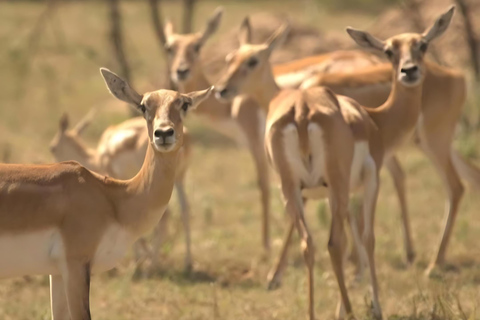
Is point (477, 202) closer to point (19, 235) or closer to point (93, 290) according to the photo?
point (93, 290)

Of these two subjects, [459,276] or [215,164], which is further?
[215,164]

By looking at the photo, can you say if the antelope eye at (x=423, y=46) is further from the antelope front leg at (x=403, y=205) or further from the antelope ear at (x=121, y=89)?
the antelope ear at (x=121, y=89)

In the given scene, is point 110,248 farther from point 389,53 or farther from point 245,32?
point 245,32

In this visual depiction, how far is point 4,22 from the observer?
20875 millimetres

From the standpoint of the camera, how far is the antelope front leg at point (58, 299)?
499 centimetres

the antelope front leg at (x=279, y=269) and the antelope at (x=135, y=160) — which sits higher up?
the antelope at (x=135, y=160)

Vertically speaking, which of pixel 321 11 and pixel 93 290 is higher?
pixel 321 11

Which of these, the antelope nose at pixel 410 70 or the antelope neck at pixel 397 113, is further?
the antelope neck at pixel 397 113

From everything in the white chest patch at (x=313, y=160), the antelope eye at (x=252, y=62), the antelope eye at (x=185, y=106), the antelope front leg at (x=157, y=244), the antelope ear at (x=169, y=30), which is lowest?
the antelope front leg at (x=157, y=244)

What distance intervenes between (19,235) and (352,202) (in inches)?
155

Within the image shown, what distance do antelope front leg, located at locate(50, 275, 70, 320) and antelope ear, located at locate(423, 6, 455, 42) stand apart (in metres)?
3.19

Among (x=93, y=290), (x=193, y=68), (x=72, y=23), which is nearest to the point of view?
(x=93, y=290)

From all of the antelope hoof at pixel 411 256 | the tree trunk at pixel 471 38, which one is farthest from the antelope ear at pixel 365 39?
the tree trunk at pixel 471 38

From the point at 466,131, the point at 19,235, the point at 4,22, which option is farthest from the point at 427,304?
the point at 4,22
